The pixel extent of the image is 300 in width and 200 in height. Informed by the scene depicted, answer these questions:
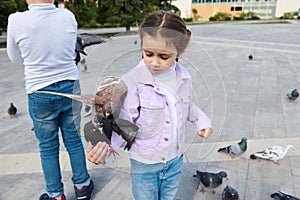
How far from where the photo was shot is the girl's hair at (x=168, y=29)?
1165 mm

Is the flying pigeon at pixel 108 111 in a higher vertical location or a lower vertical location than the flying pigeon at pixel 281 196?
higher

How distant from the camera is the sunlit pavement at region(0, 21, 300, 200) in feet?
4.78

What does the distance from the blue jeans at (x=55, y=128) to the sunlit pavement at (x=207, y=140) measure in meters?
0.19

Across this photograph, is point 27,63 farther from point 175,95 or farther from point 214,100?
point 214,100

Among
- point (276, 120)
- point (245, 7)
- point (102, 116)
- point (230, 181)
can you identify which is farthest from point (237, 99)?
point (245, 7)

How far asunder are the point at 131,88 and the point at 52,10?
86 centimetres

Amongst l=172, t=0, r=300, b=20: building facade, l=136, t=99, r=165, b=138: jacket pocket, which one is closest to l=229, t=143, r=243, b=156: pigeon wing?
l=136, t=99, r=165, b=138: jacket pocket

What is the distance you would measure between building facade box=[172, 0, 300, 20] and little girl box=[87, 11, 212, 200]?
4599 centimetres

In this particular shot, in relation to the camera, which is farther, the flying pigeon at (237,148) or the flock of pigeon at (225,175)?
the flying pigeon at (237,148)

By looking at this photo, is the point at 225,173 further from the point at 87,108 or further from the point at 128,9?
the point at 128,9

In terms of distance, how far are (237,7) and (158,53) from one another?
52234 mm

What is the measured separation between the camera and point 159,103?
4.25 ft

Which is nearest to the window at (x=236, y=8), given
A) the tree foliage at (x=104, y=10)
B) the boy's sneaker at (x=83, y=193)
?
the tree foliage at (x=104, y=10)

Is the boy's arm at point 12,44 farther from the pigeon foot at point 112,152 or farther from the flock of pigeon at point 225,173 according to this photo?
the flock of pigeon at point 225,173
